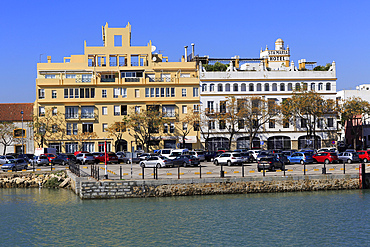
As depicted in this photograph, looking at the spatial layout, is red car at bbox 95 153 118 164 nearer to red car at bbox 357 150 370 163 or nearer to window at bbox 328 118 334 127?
red car at bbox 357 150 370 163

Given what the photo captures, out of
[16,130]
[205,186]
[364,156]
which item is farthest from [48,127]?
[364,156]

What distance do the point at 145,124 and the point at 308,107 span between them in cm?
2743

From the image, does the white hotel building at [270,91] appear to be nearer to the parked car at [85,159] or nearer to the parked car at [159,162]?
the parked car at [85,159]

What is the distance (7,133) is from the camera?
3600 inches

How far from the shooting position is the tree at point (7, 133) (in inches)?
3580

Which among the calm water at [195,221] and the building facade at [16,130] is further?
the building facade at [16,130]

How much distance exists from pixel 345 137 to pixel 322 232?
80.3 meters

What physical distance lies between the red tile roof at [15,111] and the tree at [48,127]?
5926 mm

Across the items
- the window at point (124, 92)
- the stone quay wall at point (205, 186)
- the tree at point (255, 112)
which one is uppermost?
the window at point (124, 92)

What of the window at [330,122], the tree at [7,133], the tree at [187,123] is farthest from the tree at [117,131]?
the window at [330,122]

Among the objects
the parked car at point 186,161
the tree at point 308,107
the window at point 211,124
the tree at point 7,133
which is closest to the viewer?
the parked car at point 186,161

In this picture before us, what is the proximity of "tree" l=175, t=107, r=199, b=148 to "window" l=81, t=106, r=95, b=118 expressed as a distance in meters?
15.1

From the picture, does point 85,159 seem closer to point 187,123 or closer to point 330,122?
point 187,123

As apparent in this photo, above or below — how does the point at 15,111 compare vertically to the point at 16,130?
above
